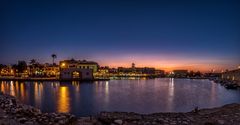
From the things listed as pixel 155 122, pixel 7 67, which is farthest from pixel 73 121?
pixel 7 67

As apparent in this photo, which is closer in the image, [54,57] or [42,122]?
[42,122]

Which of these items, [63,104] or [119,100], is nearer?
[63,104]

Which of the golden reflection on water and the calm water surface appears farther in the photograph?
the calm water surface

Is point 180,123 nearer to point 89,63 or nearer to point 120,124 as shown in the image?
point 120,124

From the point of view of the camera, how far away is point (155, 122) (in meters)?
9.26

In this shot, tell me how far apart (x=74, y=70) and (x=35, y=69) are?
44.8 metres

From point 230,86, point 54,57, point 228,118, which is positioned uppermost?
point 54,57

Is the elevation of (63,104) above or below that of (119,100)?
above

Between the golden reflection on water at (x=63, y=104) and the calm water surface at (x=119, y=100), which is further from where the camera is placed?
the calm water surface at (x=119, y=100)

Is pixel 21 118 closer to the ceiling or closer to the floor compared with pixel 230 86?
closer to the ceiling

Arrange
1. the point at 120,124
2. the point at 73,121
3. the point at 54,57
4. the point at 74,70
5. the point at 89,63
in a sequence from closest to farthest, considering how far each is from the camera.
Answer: the point at 120,124 < the point at 73,121 < the point at 74,70 < the point at 54,57 < the point at 89,63

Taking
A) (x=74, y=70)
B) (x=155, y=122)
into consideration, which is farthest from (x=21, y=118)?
(x=74, y=70)

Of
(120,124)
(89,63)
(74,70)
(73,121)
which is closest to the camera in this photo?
(120,124)

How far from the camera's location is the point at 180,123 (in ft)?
29.8
